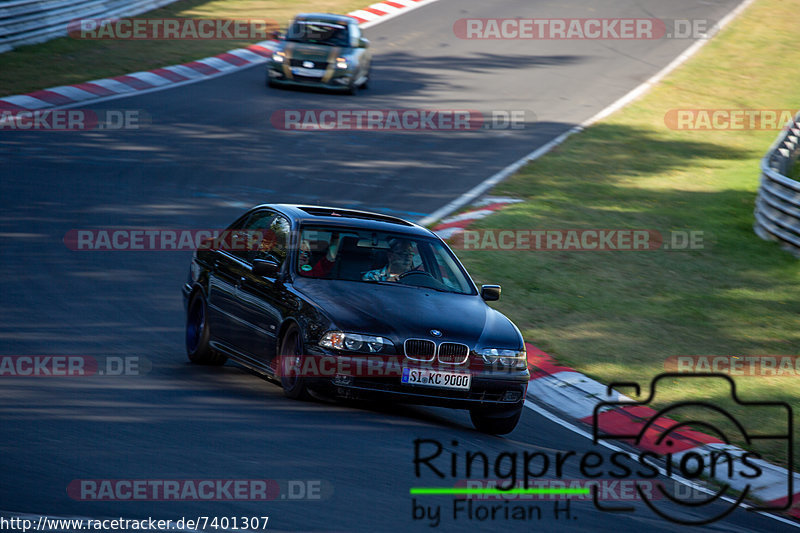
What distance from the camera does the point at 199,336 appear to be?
9.88 meters

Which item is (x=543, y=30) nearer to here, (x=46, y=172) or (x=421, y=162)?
(x=421, y=162)

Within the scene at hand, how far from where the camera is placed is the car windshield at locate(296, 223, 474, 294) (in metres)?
8.96

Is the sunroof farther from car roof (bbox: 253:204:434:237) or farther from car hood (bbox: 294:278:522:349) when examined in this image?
car hood (bbox: 294:278:522:349)

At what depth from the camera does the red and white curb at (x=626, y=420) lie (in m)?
8.02

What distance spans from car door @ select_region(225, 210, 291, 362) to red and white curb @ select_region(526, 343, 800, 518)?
2616mm

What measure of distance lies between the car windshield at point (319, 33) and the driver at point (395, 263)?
56.3ft

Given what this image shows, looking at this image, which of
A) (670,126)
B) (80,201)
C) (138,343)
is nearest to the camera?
(138,343)

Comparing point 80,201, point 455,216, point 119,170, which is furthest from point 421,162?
point 80,201

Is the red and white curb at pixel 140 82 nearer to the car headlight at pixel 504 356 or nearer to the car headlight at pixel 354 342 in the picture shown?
the car headlight at pixel 354 342

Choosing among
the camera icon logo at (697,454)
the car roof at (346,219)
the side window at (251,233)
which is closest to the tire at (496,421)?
the camera icon logo at (697,454)

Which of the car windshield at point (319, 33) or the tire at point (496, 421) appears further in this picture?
the car windshield at point (319, 33)

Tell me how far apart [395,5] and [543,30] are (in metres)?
5.41

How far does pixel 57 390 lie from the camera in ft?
27.2

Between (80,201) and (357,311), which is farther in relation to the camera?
(80,201)
